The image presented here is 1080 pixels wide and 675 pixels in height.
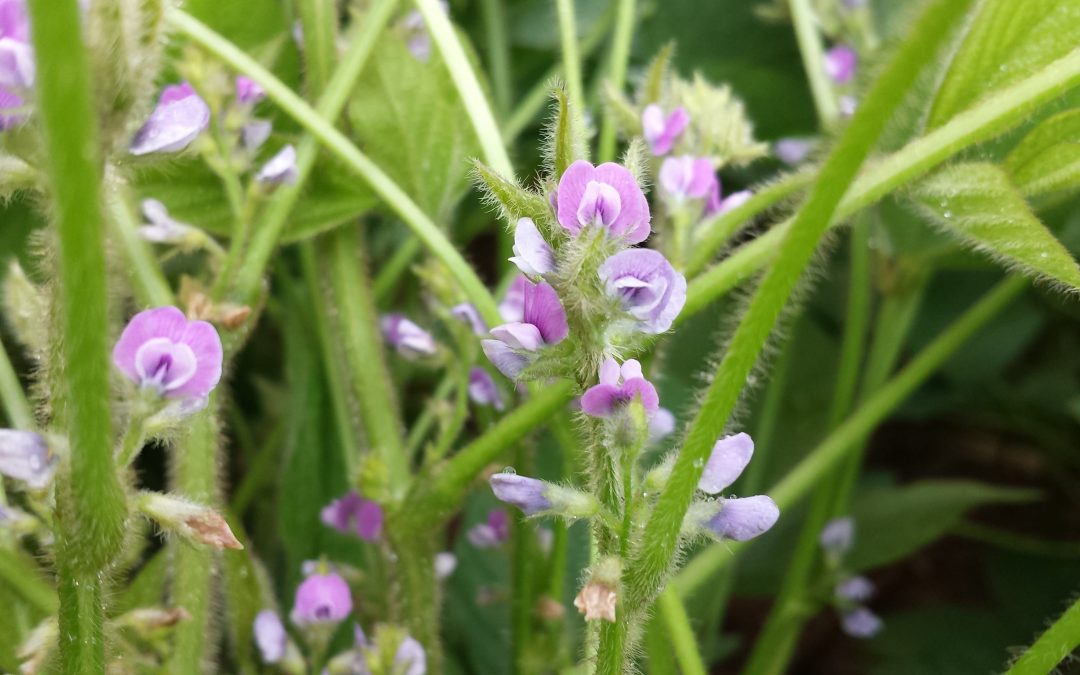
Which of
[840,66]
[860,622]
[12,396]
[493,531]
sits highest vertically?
[840,66]

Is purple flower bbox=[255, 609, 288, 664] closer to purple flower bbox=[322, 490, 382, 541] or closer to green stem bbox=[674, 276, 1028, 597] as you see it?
purple flower bbox=[322, 490, 382, 541]

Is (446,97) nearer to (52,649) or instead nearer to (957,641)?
(52,649)

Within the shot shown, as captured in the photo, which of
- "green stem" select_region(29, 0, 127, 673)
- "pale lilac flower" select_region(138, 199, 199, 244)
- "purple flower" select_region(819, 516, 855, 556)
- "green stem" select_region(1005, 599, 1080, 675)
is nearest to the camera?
"green stem" select_region(29, 0, 127, 673)

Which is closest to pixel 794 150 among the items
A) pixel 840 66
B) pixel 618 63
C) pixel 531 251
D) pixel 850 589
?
pixel 840 66

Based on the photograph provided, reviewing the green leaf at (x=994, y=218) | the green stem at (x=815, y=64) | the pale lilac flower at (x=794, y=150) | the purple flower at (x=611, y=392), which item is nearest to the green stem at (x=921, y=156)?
the green leaf at (x=994, y=218)

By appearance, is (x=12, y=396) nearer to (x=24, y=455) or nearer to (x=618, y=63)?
(x=24, y=455)

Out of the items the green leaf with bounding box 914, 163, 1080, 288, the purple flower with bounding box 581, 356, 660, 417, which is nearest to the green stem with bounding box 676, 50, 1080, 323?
the green leaf with bounding box 914, 163, 1080, 288
